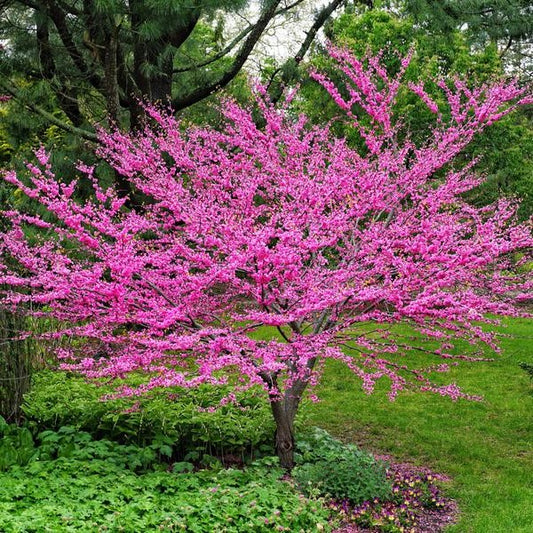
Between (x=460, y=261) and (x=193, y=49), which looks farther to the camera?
(x=193, y=49)

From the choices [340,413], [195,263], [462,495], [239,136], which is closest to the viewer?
[195,263]

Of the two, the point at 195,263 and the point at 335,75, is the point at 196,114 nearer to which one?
the point at 335,75

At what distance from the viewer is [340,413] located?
7.30 meters

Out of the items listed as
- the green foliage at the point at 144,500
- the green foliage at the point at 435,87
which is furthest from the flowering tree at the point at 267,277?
the green foliage at the point at 435,87

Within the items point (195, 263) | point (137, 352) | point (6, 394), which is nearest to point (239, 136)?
point (195, 263)

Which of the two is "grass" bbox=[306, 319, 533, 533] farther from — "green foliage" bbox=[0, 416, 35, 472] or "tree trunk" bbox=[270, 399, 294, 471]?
"green foliage" bbox=[0, 416, 35, 472]

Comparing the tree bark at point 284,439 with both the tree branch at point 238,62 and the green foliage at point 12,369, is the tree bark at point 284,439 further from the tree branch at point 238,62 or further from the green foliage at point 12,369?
the tree branch at point 238,62

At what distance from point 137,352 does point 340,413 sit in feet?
11.6

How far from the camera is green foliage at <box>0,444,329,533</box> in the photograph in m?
3.73

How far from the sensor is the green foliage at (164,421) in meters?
5.38

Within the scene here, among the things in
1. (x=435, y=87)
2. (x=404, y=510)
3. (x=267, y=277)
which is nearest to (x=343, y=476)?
(x=404, y=510)

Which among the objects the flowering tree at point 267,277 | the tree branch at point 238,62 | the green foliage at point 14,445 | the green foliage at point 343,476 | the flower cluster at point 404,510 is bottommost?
the green foliage at point 14,445

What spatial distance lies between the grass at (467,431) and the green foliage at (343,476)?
24.3 inches

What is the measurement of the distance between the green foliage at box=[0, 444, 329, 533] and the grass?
1.27 meters
